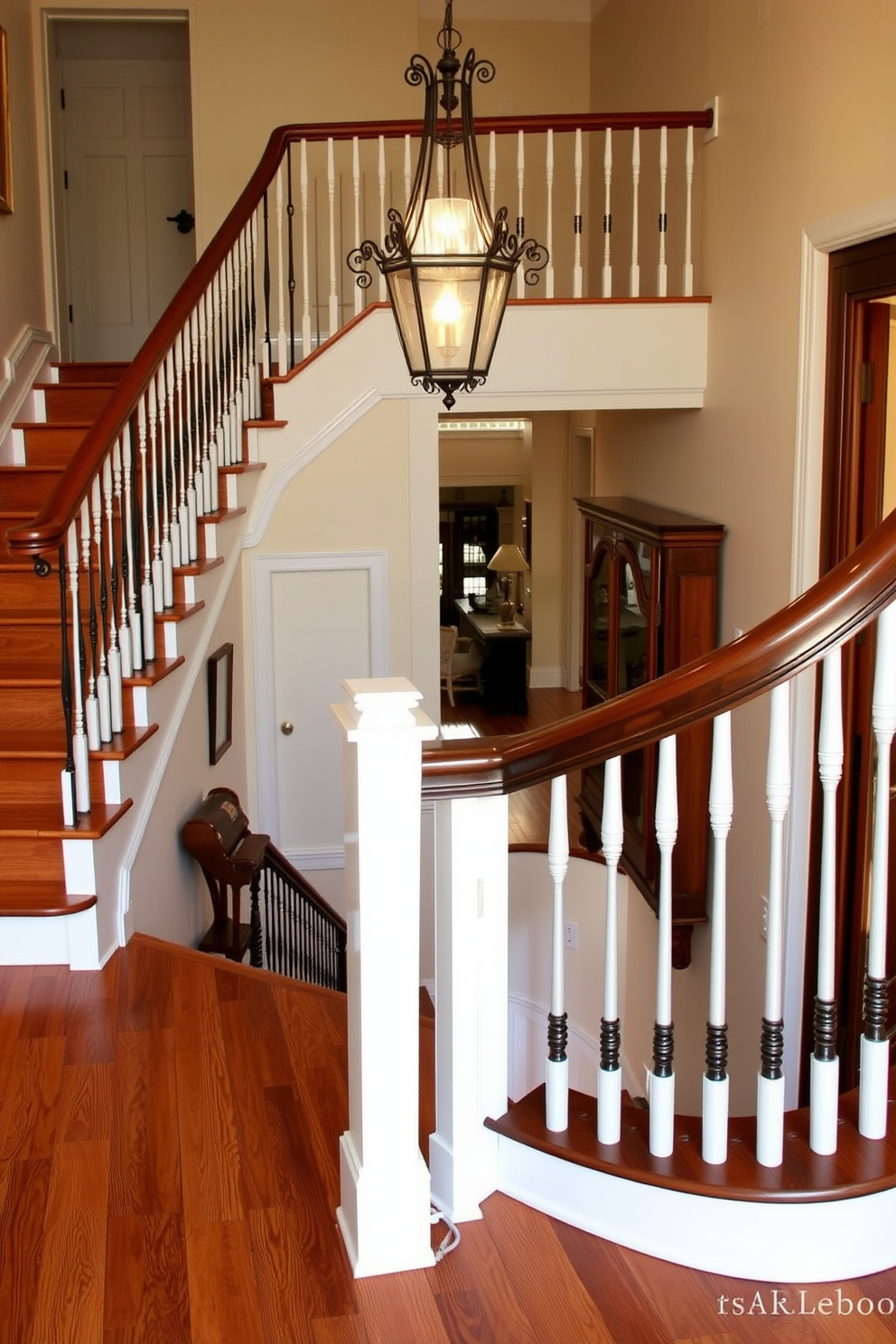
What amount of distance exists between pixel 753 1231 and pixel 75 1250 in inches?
46.7

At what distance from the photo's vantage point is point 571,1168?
86.7 inches

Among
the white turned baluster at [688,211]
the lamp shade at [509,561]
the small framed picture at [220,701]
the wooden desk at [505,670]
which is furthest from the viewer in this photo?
the lamp shade at [509,561]

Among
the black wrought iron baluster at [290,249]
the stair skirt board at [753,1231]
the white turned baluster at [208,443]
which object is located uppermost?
the black wrought iron baluster at [290,249]

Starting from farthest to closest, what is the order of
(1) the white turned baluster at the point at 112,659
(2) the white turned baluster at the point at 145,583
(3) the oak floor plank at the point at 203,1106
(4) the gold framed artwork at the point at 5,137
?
1. (4) the gold framed artwork at the point at 5,137
2. (2) the white turned baluster at the point at 145,583
3. (1) the white turned baluster at the point at 112,659
4. (3) the oak floor plank at the point at 203,1106

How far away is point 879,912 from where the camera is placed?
2.00m

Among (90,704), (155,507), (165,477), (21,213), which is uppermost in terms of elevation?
(21,213)

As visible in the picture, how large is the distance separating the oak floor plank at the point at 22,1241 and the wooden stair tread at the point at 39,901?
111cm

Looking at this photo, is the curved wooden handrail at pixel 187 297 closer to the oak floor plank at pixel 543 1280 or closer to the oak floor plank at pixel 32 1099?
the oak floor plank at pixel 32 1099

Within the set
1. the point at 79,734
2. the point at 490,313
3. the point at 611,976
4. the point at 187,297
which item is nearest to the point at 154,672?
the point at 79,734

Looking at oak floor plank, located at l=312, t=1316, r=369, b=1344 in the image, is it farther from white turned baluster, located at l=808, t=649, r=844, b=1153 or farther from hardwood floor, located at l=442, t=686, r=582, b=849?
hardwood floor, located at l=442, t=686, r=582, b=849

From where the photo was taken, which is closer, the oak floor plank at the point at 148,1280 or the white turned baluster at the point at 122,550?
the oak floor plank at the point at 148,1280

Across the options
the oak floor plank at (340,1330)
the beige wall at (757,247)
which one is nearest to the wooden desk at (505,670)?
the beige wall at (757,247)

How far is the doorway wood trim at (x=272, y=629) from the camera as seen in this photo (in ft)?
20.9

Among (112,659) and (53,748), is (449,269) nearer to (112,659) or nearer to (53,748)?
(112,659)
